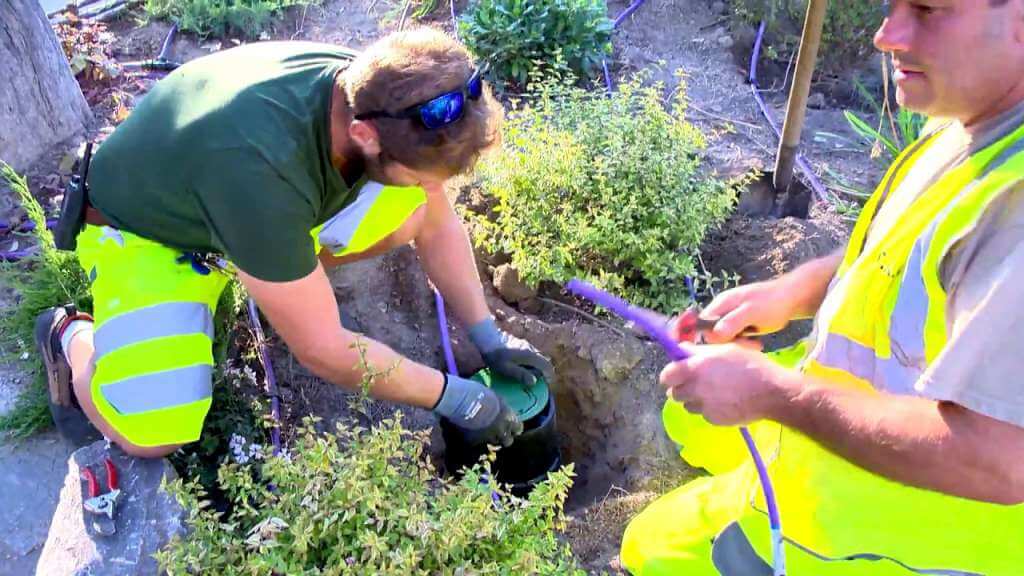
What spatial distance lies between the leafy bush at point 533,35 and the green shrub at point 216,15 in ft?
4.11

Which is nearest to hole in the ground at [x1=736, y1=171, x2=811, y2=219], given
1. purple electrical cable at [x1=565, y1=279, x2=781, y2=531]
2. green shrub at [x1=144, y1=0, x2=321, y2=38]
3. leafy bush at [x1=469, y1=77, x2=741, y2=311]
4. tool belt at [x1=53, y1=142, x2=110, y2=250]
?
leafy bush at [x1=469, y1=77, x2=741, y2=311]

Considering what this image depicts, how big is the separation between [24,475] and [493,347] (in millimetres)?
1476

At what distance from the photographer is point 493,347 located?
8.72 ft

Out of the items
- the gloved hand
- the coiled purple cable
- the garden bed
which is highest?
the coiled purple cable

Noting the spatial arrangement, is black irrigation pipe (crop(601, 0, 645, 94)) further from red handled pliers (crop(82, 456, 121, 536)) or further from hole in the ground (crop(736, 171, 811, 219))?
red handled pliers (crop(82, 456, 121, 536))

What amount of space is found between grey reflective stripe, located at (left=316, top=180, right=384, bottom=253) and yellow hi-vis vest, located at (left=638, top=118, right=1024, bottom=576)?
1339 millimetres

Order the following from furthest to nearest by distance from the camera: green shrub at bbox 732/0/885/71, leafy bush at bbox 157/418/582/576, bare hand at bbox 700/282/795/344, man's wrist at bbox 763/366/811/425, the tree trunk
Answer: green shrub at bbox 732/0/885/71 < the tree trunk < bare hand at bbox 700/282/795/344 < leafy bush at bbox 157/418/582/576 < man's wrist at bbox 763/366/811/425

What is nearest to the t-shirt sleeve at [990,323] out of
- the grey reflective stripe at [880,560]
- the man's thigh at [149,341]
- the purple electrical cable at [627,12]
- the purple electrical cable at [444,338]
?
the grey reflective stripe at [880,560]

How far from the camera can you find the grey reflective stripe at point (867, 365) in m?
1.45

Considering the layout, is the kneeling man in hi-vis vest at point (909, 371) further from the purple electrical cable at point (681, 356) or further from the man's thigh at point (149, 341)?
the man's thigh at point (149, 341)

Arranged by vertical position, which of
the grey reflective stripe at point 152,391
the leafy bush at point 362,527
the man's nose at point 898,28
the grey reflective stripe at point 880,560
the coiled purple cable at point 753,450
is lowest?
the grey reflective stripe at point 152,391

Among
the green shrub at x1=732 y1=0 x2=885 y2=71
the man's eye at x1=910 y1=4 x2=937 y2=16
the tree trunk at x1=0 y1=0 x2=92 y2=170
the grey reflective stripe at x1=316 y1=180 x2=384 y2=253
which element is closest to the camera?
the man's eye at x1=910 y1=4 x2=937 y2=16

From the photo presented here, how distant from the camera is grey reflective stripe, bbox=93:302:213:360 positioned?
221cm

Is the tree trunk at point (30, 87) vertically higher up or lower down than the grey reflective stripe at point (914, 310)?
lower down
